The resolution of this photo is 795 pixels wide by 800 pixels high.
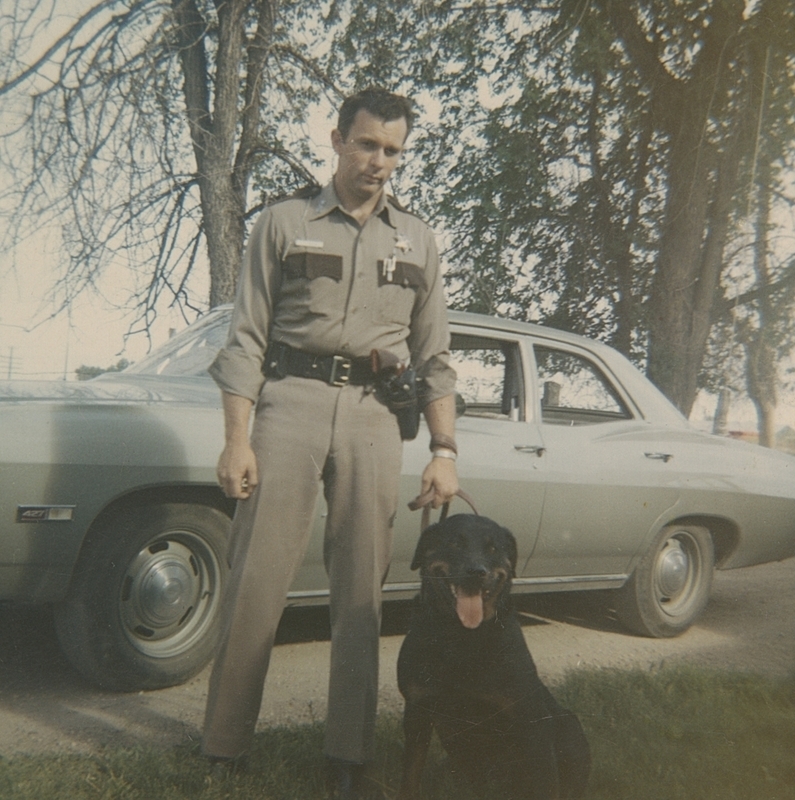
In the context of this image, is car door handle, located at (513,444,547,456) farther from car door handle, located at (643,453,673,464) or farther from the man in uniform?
the man in uniform

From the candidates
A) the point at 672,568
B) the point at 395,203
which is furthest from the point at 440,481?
the point at 672,568

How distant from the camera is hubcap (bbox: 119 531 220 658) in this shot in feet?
10.0

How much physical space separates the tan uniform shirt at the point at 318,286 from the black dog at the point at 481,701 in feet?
2.46

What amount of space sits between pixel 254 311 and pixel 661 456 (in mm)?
2817

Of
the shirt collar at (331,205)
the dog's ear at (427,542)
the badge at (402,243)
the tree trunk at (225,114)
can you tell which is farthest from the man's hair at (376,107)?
the tree trunk at (225,114)

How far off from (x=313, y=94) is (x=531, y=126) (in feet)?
3.69

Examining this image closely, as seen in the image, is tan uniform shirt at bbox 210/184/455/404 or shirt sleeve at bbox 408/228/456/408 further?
shirt sleeve at bbox 408/228/456/408

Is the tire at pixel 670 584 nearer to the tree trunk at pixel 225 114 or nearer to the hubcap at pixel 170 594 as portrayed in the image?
the hubcap at pixel 170 594

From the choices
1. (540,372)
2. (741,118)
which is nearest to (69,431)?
(540,372)

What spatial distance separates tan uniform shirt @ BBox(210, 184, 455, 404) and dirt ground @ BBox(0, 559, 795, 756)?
4.30ft

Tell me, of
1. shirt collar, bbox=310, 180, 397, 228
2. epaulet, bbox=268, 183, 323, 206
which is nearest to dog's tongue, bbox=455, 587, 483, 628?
shirt collar, bbox=310, 180, 397, 228

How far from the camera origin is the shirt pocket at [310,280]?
2.32 m

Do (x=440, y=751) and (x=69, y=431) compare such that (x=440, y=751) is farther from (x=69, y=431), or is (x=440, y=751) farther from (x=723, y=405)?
(x=723, y=405)

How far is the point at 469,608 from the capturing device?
2.29 m
